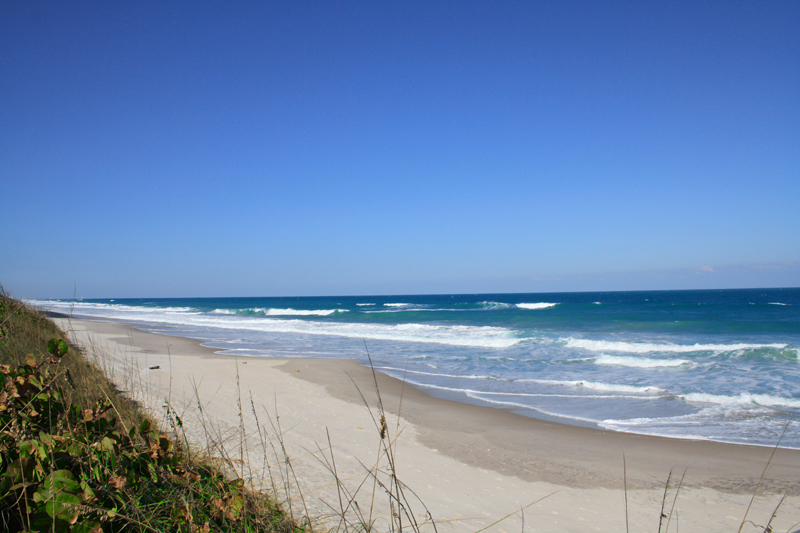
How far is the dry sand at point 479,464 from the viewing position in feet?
13.7

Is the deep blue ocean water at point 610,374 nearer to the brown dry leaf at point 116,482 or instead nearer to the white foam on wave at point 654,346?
the white foam on wave at point 654,346

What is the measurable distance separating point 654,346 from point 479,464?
15.7 metres

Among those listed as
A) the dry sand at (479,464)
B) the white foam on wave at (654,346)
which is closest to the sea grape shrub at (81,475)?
Answer: the dry sand at (479,464)

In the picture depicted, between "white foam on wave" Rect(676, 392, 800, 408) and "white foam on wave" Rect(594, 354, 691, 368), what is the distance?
168 inches

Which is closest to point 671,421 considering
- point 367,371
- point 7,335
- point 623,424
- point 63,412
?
point 623,424

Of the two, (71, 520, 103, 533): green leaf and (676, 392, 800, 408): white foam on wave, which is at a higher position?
(71, 520, 103, 533): green leaf

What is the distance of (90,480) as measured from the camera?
1.90 metres

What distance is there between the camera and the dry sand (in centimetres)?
419

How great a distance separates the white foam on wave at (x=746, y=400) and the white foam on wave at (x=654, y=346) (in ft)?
24.6

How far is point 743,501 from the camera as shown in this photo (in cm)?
502

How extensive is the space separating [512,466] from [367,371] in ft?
25.9

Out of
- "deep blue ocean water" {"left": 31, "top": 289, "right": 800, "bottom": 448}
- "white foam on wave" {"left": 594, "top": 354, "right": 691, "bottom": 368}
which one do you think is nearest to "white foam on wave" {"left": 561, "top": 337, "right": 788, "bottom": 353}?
"deep blue ocean water" {"left": 31, "top": 289, "right": 800, "bottom": 448}

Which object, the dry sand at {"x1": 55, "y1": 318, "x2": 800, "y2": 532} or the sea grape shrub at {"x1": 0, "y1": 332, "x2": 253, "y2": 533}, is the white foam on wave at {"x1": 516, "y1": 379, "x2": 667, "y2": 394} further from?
the sea grape shrub at {"x1": 0, "y1": 332, "x2": 253, "y2": 533}

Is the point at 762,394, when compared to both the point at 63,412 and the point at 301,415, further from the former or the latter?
the point at 63,412
